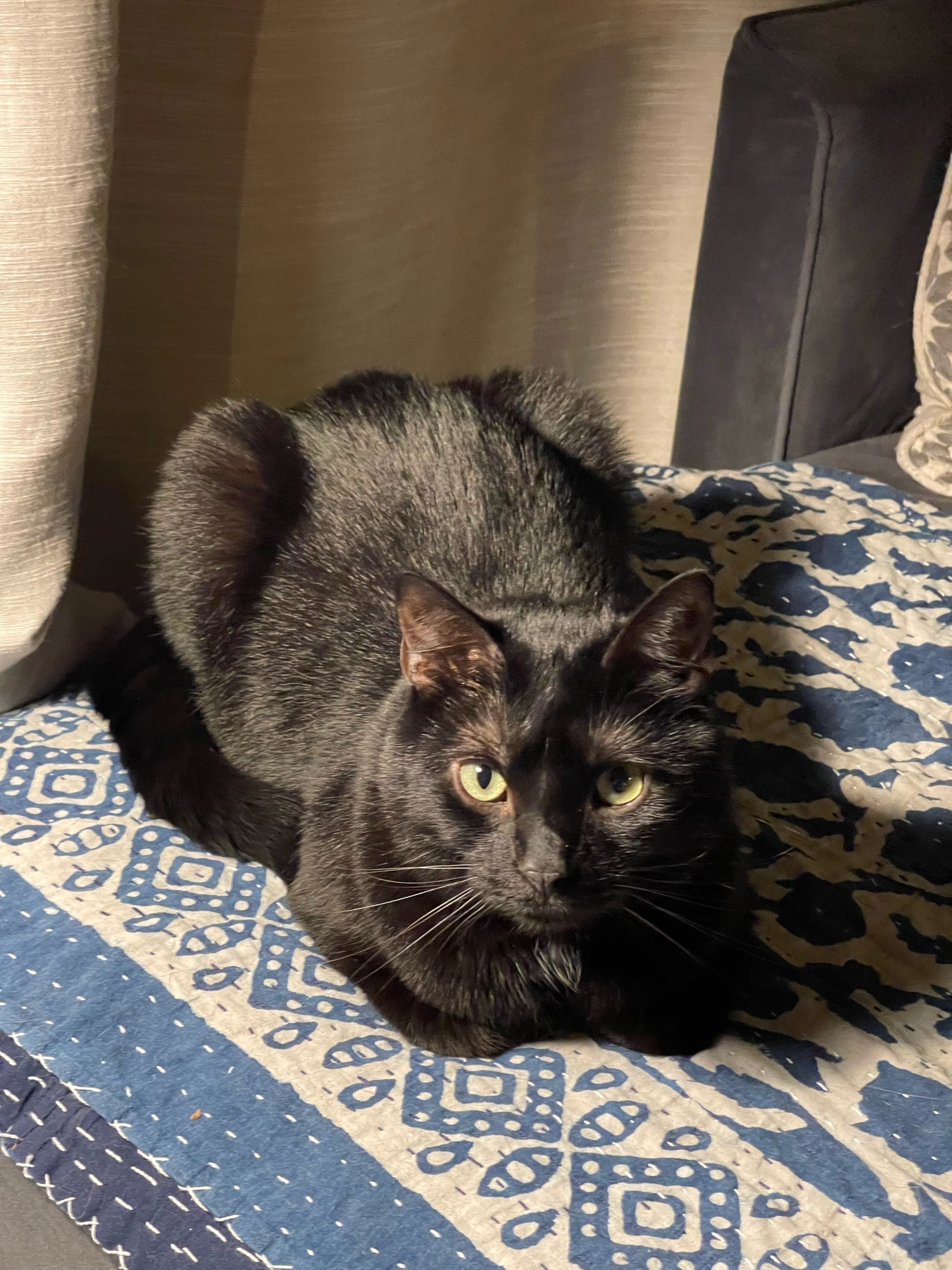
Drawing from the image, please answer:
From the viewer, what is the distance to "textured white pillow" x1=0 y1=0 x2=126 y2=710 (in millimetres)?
1029

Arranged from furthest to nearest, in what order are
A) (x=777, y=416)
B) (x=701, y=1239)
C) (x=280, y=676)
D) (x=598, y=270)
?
A: (x=598, y=270) < (x=777, y=416) < (x=280, y=676) < (x=701, y=1239)

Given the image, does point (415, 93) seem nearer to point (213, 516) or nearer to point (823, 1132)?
point (213, 516)

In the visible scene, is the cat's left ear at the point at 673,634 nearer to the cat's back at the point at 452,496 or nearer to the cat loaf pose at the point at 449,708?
the cat loaf pose at the point at 449,708

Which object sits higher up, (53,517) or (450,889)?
(53,517)

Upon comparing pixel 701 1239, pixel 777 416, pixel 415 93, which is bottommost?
pixel 701 1239

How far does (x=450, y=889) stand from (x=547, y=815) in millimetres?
152

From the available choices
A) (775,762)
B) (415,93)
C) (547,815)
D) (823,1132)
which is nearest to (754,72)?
(415,93)

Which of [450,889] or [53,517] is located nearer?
[450,889]

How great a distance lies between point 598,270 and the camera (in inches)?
87.5

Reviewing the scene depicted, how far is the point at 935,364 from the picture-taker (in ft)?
5.65

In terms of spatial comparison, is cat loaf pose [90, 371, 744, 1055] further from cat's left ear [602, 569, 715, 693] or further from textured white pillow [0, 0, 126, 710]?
textured white pillow [0, 0, 126, 710]

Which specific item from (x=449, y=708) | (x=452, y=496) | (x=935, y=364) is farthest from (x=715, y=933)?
(x=935, y=364)

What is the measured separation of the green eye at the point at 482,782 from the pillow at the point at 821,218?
1.14m

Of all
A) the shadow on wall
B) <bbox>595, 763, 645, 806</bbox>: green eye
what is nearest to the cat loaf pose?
<bbox>595, 763, 645, 806</bbox>: green eye
